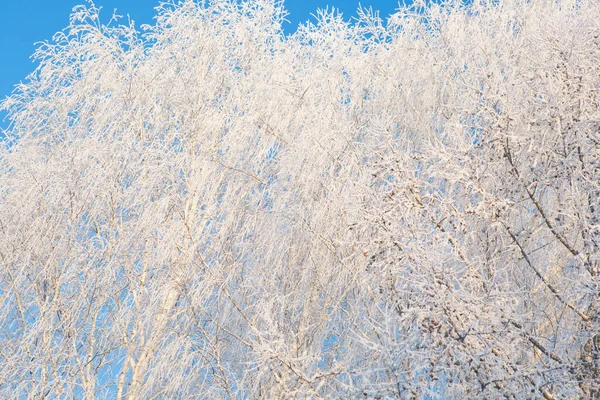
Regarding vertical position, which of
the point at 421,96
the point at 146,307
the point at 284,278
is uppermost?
the point at 421,96

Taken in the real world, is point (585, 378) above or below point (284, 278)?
below

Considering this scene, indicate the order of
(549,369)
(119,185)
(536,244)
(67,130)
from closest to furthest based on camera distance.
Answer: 1. (549,369)
2. (536,244)
3. (119,185)
4. (67,130)

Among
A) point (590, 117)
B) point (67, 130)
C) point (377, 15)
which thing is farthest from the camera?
point (377, 15)

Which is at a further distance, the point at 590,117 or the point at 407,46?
the point at 407,46

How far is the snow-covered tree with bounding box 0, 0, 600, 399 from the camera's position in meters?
3.13

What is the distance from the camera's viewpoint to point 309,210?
5.78m

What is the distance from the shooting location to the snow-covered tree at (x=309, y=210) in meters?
3.13

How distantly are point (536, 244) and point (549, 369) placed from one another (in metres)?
2.24

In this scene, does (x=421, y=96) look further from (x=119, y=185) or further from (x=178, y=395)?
(x=178, y=395)

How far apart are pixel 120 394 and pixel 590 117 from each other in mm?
4534

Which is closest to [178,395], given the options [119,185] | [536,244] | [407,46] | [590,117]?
[119,185]

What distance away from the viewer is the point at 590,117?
3426 mm

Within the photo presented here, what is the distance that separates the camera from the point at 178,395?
557cm

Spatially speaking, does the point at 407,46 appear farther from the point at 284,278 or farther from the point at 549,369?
the point at 549,369
